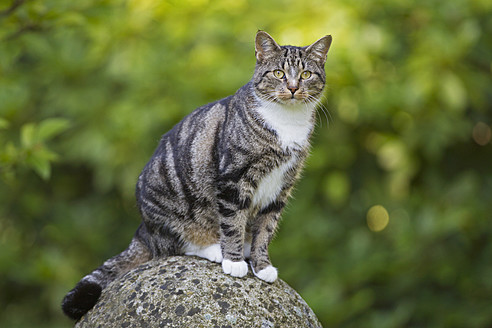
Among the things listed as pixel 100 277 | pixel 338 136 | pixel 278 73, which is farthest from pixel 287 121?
pixel 338 136

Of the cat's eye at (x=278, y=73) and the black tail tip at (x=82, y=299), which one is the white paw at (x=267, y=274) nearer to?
the black tail tip at (x=82, y=299)

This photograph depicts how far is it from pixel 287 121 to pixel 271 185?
356 millimetres

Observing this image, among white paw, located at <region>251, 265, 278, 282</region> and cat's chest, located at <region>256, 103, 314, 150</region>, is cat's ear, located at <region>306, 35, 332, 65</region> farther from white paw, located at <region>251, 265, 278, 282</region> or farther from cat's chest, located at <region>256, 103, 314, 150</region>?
white paw, located at <region>251, 265, 278, 282</region>

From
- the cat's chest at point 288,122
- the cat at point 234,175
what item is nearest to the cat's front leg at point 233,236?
the cat at point 234,175

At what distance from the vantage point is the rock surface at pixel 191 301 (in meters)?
3.01

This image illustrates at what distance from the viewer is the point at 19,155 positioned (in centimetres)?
375

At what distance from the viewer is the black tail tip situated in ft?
10.8

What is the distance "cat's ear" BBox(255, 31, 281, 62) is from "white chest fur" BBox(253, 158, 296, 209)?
60 centimetres

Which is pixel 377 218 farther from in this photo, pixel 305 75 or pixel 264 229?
pixel 305 75

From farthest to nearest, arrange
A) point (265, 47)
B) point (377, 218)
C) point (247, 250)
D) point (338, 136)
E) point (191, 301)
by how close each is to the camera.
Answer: point (377, 218), point (338, 136), point (247, 250), point (265, 47), point (191, 301)

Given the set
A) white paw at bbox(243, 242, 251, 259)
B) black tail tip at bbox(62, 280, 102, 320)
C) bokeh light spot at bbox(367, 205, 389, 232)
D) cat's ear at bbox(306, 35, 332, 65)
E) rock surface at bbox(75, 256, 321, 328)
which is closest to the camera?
rock surface at bbox(75, 256, 321, 328)

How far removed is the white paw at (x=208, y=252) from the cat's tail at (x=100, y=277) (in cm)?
28

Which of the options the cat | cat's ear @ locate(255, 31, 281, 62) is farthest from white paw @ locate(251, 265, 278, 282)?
cat's ear @ locate(255, 31, 281, 62)

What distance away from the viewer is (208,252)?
11.6 feet
